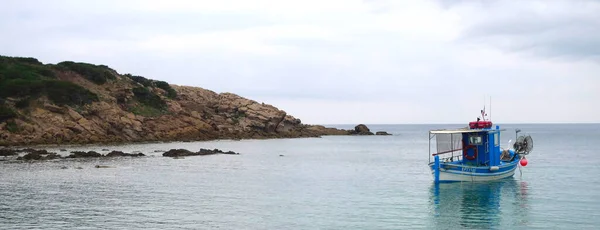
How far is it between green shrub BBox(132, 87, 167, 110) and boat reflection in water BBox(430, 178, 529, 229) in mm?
77720

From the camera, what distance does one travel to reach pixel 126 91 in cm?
10625

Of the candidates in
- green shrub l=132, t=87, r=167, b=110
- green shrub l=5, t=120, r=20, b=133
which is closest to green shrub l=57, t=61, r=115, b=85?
green shrub l=132, t=87, r=167, b=110

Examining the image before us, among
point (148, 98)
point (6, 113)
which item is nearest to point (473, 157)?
point (6, 113)

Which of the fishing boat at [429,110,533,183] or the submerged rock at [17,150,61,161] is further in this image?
the submerged rock at [17,150,61,161]

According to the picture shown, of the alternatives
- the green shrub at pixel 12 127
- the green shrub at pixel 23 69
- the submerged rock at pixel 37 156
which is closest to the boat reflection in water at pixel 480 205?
the submerged rock at pixel 37 156

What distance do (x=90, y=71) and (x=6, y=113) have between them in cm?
3105

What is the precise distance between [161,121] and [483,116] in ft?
237

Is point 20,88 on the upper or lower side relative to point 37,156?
upper

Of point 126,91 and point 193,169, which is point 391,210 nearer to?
point 193,169

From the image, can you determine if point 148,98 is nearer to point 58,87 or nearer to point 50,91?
point 58,87

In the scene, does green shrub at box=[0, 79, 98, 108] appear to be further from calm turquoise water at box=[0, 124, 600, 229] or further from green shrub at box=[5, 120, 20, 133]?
calm turquoise water at box=[0, 124, 600, 229]

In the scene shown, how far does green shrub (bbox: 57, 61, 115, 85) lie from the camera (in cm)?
10819

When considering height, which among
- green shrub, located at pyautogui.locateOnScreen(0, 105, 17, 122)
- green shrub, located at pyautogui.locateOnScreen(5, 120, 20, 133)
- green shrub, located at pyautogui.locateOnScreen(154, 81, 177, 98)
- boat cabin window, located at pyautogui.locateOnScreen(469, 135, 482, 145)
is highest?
green shrub, located at pyautogui.locateOnScreen(154, 81, 177, 98)

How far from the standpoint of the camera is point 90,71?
359 ft
